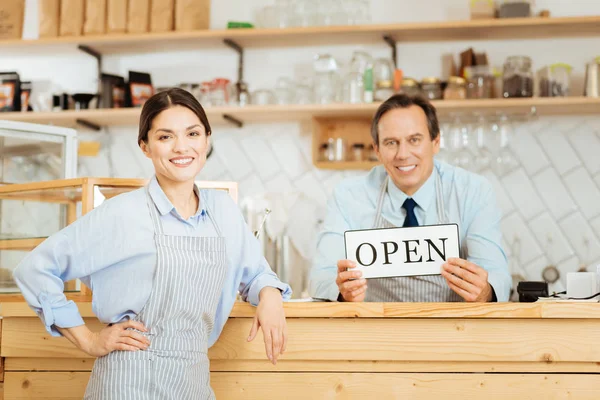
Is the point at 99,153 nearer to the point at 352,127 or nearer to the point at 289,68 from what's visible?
the point at 289,68

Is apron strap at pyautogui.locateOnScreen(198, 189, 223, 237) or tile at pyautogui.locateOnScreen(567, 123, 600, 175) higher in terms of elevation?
tile at pyautogui.locateOnScreen(567, 123, 600, 175)

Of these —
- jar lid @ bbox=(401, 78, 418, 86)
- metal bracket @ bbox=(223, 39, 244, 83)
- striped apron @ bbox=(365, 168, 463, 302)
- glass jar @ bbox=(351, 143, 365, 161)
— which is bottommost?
striped apron @ bbox=(365, 168, 463, 302)

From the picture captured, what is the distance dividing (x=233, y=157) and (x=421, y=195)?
1916 mm

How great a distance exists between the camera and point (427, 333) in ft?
5.93

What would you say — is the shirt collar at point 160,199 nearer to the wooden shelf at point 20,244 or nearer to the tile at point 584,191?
the wooden shelf at point 20,244

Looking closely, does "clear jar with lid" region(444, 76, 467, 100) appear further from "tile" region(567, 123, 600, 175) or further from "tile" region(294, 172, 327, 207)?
"tile" region(294, 172, 327, 207)

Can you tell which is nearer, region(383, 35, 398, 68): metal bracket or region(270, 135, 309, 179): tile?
region(383, 35, 398, 68): metal bracket

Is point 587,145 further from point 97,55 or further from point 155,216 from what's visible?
point 155,216

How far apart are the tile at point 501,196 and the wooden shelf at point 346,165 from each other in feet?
1.88

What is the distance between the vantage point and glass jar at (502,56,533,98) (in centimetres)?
359

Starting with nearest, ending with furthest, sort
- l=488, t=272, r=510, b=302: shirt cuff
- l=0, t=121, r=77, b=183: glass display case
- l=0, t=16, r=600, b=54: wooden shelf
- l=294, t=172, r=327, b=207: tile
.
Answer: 1. l=488, t=272, r=510, b=302: shirt cuff
2. l=0, t=121, r=77, b=183: glass display case
3. l=0, t=16, r=600, b=54: wooden shelf
4. l=294, t=172, r=327, b=207: tile

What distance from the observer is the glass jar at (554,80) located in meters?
3.62

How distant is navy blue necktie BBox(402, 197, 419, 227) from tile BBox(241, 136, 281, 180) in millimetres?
1761

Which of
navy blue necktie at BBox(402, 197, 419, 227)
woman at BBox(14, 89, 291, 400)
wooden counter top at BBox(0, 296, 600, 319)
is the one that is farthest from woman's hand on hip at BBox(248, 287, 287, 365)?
navy blue necktie at BBox(402, 197, 419, 227)
